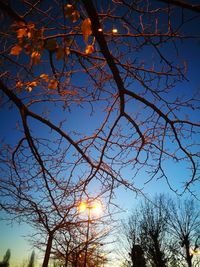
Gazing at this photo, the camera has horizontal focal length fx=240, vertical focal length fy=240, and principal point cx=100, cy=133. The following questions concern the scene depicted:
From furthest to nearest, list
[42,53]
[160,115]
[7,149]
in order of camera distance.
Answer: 1. [7,149]
2. [160,115]
3. [42,53]

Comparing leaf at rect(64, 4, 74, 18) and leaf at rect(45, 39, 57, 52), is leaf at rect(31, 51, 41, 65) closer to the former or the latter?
leaf at rect(45, 39, 57, 52)

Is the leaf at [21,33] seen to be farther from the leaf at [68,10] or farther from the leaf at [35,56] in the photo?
the leaf at [68,10]

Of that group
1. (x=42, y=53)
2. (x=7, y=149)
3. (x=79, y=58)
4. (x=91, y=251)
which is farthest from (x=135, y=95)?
(x=91, y=251)

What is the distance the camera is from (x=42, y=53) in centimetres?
187

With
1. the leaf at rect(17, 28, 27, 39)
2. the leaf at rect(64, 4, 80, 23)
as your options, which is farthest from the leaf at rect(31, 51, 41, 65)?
the leaf at rect(64, 4, 80, 23)

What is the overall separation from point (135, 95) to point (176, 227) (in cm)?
2479

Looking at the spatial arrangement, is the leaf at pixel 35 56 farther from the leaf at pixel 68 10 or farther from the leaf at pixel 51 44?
the leaf at pixel 68 10

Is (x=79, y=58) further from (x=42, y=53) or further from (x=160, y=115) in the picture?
(x=42, y=53)

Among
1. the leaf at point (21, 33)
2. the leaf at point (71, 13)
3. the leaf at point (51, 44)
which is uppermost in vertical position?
the leaf at point (71, 13)

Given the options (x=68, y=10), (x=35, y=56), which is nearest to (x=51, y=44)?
(x=35, y=56)

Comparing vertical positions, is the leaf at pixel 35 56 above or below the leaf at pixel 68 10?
below

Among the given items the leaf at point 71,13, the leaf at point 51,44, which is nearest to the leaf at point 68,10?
the leaf at point 71,13

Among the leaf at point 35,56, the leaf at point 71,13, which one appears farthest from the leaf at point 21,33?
the leaf at point 71,13

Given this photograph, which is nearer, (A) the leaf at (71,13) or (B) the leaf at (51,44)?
(B) the leaf at (51,44)
